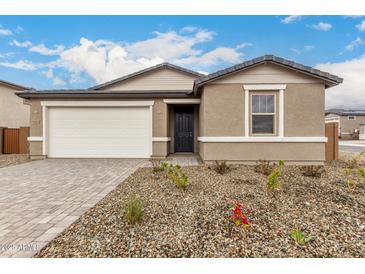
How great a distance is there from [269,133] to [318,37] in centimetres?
780

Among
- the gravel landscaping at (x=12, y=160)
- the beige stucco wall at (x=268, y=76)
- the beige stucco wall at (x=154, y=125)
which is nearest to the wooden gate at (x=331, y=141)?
the beige stucco wall at (x=268, y=76)

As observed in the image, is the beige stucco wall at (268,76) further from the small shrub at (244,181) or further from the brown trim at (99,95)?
the small shrub at (244,181)

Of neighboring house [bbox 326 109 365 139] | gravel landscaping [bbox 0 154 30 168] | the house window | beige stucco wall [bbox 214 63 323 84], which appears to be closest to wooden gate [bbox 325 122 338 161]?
beige stucco wall [bbox 214 63 323 84]

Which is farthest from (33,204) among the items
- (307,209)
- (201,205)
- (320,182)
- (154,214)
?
(320,182)

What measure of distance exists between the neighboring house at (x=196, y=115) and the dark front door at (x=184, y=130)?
5 cm

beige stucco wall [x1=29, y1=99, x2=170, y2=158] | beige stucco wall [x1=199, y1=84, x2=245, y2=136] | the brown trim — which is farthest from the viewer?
beige stucco wall [x1=29, y1=99, x2=170, y2=158]

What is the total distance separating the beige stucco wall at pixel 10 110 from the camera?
15766mm

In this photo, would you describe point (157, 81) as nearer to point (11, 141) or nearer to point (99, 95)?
point (99, 95)

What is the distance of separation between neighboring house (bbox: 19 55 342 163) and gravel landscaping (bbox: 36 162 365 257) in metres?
2.94

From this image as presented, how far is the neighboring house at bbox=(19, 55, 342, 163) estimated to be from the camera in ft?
24.8

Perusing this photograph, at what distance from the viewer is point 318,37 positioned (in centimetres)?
1147

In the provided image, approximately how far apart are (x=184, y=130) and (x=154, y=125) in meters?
2.37

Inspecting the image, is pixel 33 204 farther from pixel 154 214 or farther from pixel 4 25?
pixel 4 25

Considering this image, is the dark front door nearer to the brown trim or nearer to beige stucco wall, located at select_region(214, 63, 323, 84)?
the brown trim
